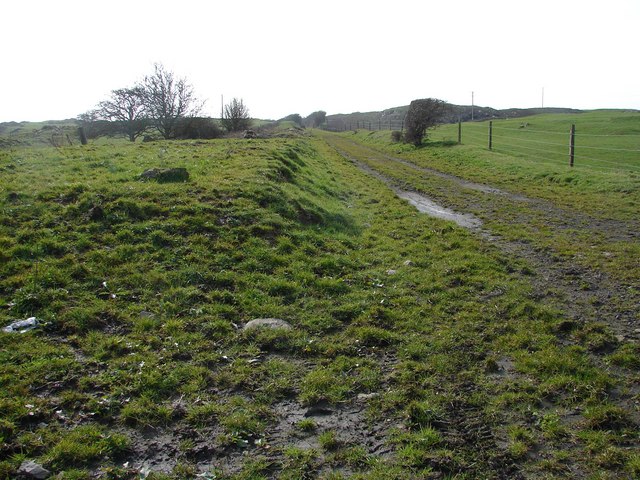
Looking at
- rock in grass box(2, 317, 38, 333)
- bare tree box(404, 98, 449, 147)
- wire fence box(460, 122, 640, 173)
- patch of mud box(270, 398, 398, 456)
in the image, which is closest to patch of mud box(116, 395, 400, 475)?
patch of mud box(270, 398, 398, 456)

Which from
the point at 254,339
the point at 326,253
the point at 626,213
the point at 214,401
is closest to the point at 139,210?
the point at 326,253

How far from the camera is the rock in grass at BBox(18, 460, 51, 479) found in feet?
11.8

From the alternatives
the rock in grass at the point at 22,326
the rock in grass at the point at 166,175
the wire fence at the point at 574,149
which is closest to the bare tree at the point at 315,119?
the wire fence at the point at 574,149

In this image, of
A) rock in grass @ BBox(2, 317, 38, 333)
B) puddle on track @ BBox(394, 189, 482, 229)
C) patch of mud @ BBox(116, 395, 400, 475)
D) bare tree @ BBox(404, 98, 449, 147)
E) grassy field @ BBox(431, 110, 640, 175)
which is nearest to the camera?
patch of mud @ BBox(116, 395, 400, 475)

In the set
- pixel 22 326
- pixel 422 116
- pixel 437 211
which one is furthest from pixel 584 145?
pixel 22 326

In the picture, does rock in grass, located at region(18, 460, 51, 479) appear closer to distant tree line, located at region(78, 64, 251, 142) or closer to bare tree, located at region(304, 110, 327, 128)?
distant tree line, located at region(78, 64, 251, 142)

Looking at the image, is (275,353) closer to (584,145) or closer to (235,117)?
(584,145)

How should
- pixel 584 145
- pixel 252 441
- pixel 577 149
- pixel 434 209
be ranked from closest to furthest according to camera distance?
1. pixel 252 441
2. pixel 434 209
3. pixel 577 149
4. pixel 584 145

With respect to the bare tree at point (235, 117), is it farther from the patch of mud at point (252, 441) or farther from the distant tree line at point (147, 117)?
the patch of mud at point (252, 441)

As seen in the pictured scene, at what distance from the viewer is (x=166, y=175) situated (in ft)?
39.6

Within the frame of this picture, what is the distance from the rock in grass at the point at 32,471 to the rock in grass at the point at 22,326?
2.61 metres

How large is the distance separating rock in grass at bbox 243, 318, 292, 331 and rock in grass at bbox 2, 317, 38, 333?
289 centimetres

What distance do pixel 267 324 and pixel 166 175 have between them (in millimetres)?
7330

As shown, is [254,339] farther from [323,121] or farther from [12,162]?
[323,121]
